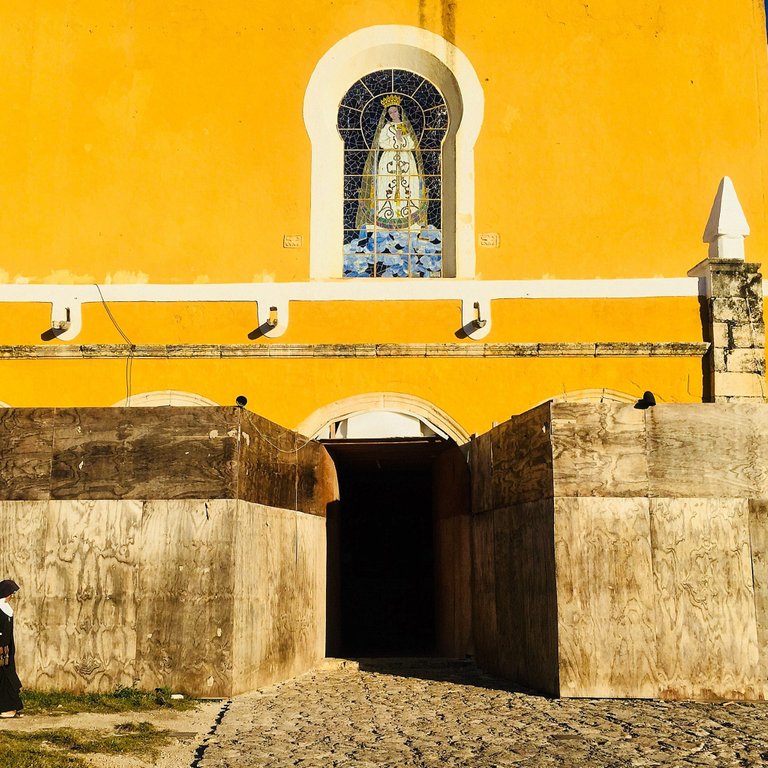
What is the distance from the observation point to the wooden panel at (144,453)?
9.39 meters

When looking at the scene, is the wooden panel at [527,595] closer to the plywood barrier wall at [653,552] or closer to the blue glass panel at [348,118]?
the plywood barrier wall at [653,552]

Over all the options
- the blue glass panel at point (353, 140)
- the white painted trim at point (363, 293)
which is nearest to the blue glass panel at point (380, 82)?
the blue glass panel at point (353, 140)

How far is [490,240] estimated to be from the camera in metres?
12.7

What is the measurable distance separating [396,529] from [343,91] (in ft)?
23.5

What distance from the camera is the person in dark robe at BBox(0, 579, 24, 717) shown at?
8.11 m

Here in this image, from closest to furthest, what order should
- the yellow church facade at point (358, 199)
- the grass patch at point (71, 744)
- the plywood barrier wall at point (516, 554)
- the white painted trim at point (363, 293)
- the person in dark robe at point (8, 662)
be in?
the grass patch at point (71, 744) → the person in dark robe at point (8, 662) → the plywood barrier wall at point (516, 554) → the yellow church facade at point (358, 199) → the white painted trim at point (363, 293)

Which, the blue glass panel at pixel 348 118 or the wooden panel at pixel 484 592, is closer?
the wooden panel at pixel 484 592

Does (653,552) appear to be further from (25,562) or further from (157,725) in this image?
(25,562)

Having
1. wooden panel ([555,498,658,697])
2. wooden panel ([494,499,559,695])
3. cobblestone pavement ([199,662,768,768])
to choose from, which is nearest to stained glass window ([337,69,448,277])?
wooden panel ([494,499,559,695])

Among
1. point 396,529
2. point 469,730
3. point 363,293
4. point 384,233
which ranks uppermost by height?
point 384,233

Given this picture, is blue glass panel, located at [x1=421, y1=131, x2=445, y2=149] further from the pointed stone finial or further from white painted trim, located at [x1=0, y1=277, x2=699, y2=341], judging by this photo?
the pointed stone finial

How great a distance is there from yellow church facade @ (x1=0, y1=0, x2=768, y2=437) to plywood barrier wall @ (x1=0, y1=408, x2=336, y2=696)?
2742 mm

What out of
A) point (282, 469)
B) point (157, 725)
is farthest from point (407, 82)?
point (157, 725)

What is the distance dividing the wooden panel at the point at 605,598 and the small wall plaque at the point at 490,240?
435 cm
